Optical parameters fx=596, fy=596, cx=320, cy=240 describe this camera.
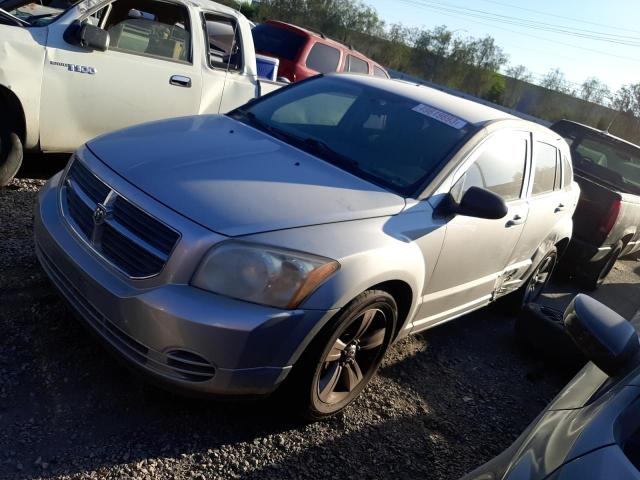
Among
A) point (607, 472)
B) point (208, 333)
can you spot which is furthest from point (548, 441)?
point (208, 333)

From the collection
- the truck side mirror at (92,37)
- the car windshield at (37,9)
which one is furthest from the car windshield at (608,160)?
the car windshield at (37,9)

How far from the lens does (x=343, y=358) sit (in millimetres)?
3094

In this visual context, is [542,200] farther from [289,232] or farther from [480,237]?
[289,232]

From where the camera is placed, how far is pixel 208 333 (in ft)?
8.11

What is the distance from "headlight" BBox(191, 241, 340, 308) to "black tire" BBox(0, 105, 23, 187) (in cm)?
303

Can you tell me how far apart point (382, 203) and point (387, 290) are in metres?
0.46

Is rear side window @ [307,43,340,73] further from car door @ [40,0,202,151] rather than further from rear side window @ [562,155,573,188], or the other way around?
rear side window @ [562,155,573,188]

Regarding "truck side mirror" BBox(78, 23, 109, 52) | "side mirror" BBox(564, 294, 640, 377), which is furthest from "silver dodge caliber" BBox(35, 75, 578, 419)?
"truck side mirror" BBox(78, 23, 109, 52)

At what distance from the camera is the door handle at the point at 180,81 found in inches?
215

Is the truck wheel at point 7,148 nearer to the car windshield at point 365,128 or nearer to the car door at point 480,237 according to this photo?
the car windshield at point 365,128

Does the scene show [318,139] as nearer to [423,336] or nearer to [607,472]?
[423,336]

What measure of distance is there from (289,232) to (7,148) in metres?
3.18

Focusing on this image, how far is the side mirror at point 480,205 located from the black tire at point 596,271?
4067 millimetres

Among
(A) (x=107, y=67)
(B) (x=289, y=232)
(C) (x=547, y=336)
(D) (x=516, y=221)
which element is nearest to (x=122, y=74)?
(A) (x=107, y=67)
